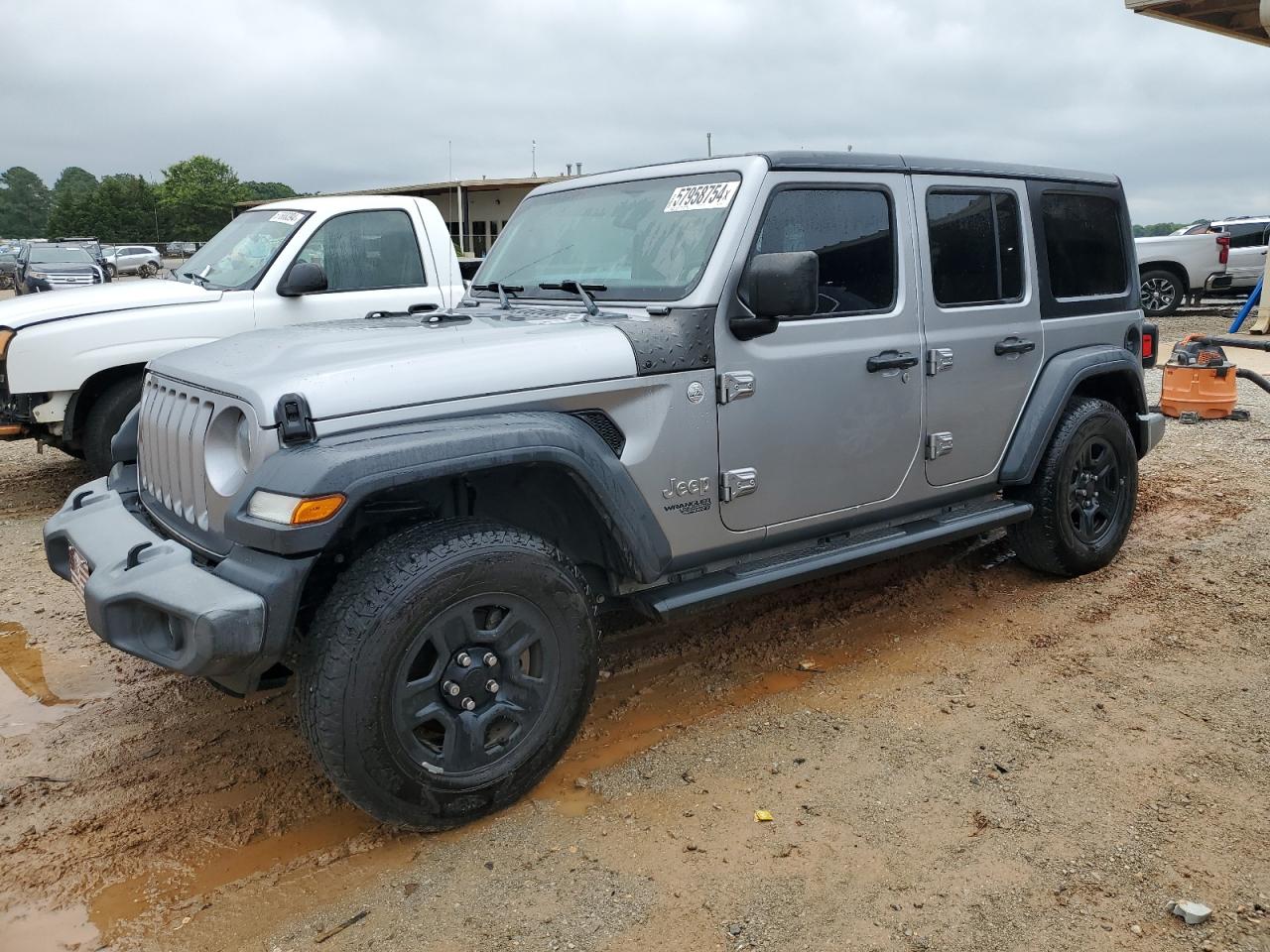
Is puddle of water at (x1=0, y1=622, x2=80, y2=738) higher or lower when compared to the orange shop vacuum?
lower

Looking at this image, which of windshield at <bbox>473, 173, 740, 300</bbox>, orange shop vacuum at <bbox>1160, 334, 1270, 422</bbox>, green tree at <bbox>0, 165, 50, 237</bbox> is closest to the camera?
windshield at <bbox>473, 173, 740, 300</bbox>

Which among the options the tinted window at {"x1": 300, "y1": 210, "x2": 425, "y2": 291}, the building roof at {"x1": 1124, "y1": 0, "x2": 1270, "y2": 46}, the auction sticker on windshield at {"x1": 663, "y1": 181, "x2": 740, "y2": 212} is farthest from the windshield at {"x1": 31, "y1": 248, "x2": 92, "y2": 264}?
the auction sticker on windshield at {"x1": 663, "y1": 181, "x2": 740, "y2": 212}

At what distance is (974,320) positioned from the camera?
4.31 metres

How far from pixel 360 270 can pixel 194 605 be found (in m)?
4.51

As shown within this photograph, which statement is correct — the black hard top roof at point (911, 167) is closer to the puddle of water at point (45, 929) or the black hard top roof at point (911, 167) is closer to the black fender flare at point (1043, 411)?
the black fender flare at point (1043, 411)

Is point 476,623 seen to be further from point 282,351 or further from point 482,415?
point 282,351

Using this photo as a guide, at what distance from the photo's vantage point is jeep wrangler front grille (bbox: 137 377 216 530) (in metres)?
2.97

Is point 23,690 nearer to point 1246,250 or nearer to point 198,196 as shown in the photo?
point 1246,250

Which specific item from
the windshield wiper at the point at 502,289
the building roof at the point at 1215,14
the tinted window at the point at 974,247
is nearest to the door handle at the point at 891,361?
the tinted window at the point at 974,247

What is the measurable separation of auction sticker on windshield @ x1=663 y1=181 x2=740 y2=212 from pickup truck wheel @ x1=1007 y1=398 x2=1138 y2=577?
2.10 meters

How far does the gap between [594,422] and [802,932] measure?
1.58m

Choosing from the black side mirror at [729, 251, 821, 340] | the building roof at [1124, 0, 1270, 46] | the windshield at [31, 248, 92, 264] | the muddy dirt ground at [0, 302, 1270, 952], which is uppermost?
the building roof at [1124, 0, 1270, 46]

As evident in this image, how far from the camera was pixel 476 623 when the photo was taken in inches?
115

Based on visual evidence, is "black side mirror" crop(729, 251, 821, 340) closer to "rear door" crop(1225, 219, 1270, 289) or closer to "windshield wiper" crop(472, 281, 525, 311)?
"windshield wiper" crop(472, 281, 525, 311)
